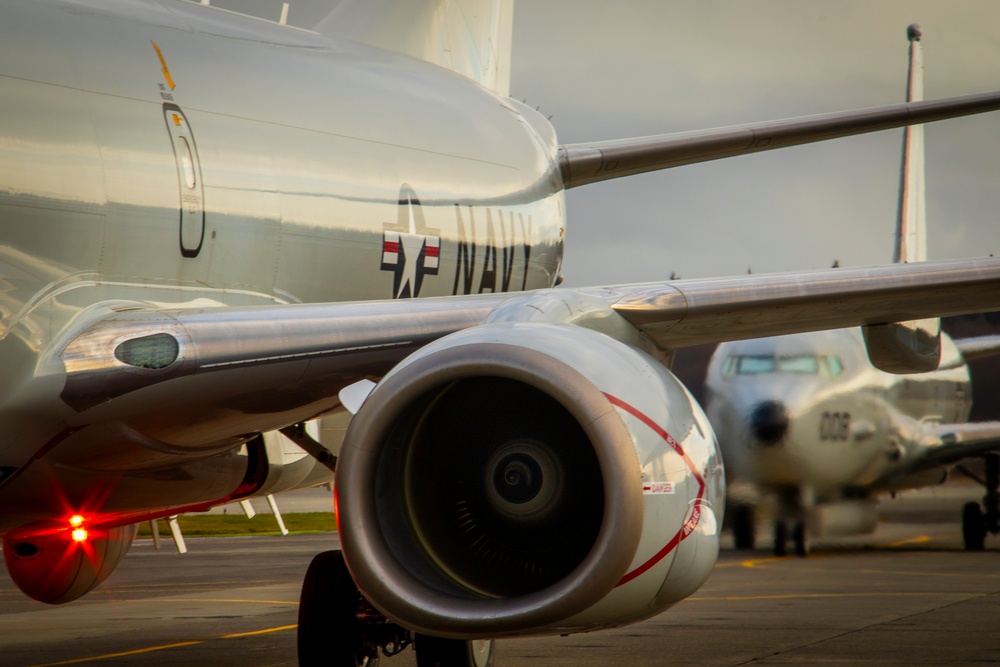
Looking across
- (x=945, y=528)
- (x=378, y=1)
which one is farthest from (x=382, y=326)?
(x=945, y=528)

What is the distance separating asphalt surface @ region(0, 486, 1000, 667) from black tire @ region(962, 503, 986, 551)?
0.56 metres

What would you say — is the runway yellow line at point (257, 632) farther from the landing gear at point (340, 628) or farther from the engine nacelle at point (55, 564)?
the landing gear at point (340, 628)

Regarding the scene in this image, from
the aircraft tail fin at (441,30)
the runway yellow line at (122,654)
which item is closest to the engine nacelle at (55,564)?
the runway yellow line at (122,654)

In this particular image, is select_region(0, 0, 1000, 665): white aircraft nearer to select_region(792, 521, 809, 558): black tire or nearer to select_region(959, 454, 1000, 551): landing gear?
select_region(792, 521, 809, 558): black tire

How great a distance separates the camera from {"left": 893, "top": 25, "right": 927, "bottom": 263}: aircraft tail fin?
57.1ft

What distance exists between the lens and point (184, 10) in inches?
244

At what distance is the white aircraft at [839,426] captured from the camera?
1622 cm

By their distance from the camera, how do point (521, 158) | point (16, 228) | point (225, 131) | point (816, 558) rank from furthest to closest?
point (816, 558), point (521, 158), point (225, 131), point (16, 228)

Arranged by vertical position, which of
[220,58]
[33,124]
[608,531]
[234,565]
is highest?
[220,58]

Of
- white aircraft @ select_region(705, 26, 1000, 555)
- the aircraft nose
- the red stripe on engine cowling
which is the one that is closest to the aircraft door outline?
the red stripe on engine cowling

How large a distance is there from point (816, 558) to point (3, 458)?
13025 mm

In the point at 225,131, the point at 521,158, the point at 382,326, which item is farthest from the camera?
the point at 521,158

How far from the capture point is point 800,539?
16078 mm

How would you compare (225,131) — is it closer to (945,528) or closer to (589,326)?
(589,326)
